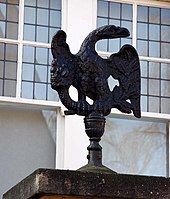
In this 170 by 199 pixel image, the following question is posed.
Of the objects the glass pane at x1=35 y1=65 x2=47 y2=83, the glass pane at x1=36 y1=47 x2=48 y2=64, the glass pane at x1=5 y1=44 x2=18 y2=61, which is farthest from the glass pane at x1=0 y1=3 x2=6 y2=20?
the glass pane at x1=35 y1=65 x2=47 y2=83

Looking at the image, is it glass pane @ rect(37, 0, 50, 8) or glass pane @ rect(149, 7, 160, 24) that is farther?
glass pane @ rect(149, 7, 160, 24)

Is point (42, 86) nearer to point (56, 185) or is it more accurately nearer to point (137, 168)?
point (137, 168)

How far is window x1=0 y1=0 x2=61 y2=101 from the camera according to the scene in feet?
26.0

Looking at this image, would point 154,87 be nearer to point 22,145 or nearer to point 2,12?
point 22,145

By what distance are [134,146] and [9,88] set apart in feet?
4.27

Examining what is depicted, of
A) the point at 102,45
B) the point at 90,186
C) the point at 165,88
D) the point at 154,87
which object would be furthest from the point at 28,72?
the point at 90,186

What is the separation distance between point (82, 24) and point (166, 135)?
1.34m

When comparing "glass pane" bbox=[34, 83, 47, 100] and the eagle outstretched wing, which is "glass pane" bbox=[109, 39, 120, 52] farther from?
the eagle outstretched wing

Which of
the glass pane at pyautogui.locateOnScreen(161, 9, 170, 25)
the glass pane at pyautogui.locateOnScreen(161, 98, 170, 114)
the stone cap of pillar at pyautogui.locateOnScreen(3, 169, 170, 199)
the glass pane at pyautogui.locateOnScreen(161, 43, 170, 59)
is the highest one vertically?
the glass pane at pyautogui.locateOnScreen(161, 9, 170, 25)

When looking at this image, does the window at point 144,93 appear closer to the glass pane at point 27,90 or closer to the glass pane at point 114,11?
the glass pane at point 114,11

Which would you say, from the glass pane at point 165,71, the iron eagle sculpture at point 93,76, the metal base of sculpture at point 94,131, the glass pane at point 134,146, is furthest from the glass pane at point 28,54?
the metal base of sculpture at point 94,131

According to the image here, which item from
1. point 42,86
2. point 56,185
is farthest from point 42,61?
point 56,185

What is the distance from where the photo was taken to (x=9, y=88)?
25.9 ft

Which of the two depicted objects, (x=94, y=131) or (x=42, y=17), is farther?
(x=42, y=17)
